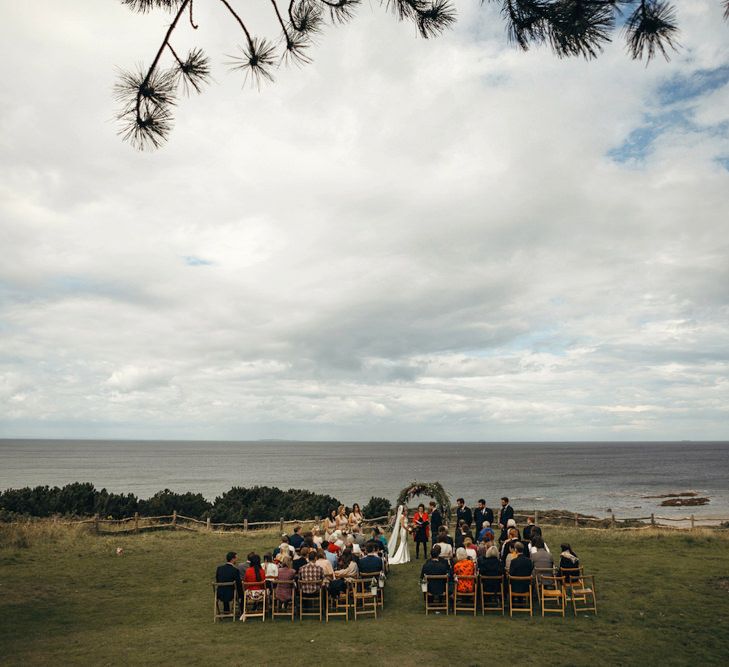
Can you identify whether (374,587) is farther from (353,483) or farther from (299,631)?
(353,483)

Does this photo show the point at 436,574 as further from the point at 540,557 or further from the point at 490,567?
the point at 540,557

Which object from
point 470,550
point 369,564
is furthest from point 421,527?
point 369,564

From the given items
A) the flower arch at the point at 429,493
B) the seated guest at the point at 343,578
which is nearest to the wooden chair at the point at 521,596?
the seated guest at the point at 343,578

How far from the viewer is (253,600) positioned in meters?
10.9

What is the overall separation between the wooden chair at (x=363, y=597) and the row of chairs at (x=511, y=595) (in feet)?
3.43

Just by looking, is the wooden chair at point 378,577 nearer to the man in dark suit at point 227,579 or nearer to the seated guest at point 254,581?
the seated guest at point 254,581

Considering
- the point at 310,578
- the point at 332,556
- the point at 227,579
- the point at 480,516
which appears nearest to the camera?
the point at 227,579

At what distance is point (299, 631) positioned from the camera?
996cm

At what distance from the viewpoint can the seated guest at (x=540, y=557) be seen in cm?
1112

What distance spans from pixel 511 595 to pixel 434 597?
152cm

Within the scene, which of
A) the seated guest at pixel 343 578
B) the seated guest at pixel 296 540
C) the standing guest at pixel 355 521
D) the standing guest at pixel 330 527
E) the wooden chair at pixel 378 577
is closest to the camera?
the seated guest at pixel 343 578

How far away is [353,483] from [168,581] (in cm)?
7362

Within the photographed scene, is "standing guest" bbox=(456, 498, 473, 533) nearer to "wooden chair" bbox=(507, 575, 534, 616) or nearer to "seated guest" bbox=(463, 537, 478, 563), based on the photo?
"seated guest" bbox=(463, 537, 478, 563)

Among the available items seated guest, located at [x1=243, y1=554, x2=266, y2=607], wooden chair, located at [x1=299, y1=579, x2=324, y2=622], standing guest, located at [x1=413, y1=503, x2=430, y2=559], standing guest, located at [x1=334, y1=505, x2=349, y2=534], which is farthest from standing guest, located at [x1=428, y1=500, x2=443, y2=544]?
seated guest, located at [x1=243, y1=554, x2=266, y2=607]
